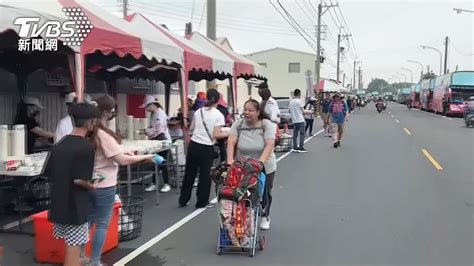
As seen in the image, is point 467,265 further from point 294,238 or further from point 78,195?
point 78,195

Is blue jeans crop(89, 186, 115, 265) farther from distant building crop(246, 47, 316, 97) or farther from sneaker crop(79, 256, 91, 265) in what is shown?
distant building crop(246, 47, 316, 97)

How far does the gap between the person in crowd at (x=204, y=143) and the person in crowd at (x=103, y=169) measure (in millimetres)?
2883

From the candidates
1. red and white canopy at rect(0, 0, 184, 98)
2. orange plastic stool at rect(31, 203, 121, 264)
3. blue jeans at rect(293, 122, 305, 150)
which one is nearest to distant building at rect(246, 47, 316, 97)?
blue jeans at rect(293, 122, 305, 150)

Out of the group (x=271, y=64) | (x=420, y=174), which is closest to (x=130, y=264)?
(x=420, y=174)

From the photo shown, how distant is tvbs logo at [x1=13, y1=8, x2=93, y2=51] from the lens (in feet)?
20.4

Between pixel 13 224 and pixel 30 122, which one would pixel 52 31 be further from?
pixel 13 224

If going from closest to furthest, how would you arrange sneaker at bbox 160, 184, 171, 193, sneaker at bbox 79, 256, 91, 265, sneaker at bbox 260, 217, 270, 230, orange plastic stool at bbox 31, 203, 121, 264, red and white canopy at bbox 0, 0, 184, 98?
sneaker at bbox 79, 256, 91, 265
orange plastic stool at bbox 31, 203, 121, 264
red and white canopy at bbox 0, 0, 184, 98
sneaker at bbox 260, 217, 270, 230
sneaker at bbox 160, 184, 171, 193

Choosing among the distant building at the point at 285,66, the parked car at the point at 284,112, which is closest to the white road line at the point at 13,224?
the parked car at the point at 284,112

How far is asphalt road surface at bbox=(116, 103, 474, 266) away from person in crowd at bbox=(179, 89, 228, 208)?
17.7 inches

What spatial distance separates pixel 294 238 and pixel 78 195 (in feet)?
9.63

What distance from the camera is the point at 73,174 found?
4258mm

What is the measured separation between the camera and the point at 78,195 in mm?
4348

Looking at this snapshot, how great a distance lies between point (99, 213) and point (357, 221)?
3811 mm

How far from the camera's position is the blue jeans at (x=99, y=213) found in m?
4.68
